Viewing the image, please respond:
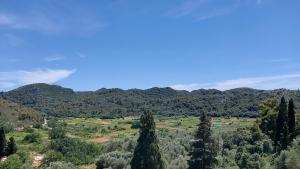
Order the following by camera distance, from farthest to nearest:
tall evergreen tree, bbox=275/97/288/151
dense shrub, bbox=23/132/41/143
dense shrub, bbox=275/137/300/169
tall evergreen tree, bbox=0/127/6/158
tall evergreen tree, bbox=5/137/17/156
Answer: dense shrub, bbox=23/132/41/143, tall evergreen tree, bbox=5/137/17/156, tall evergreen tree, bbox=0/127/6/158, tall evergreen tree, bbox=275/97/288/151, dense shrub, bbox=275/137/300/169

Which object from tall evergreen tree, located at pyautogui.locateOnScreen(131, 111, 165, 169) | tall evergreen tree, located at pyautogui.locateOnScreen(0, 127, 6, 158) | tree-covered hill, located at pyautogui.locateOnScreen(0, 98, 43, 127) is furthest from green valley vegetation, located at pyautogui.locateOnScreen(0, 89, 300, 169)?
tree-covered hill, located at pyautogui.locateOnScreen(0, 98, 43, 127)

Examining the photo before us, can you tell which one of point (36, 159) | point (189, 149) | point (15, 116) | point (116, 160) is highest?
point (15, 116)

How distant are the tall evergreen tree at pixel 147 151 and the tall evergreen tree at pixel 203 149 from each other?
173 inches

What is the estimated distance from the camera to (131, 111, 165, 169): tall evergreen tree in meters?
55.9

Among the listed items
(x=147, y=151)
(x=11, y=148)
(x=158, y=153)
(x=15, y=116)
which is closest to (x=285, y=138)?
(x=158, y=153)

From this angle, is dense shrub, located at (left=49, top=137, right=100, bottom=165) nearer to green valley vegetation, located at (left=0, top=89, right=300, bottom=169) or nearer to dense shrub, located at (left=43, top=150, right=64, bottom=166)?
green valley vegetation, located at (left=0, top=89, right=300, bottom=169)

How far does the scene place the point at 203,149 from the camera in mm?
56344

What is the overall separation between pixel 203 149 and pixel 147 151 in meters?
7.03

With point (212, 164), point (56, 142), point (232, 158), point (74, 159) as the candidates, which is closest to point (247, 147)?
point (232, 158)

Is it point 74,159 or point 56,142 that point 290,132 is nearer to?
point 74,159

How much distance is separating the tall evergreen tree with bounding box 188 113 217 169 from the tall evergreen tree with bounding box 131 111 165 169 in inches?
173

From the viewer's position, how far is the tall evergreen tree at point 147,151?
183 ft

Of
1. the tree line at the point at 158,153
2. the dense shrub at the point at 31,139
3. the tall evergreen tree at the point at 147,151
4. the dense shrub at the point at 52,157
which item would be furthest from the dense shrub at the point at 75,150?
the tree line at the point at 158,153

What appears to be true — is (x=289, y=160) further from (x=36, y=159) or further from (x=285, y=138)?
(x=36, y=159)
